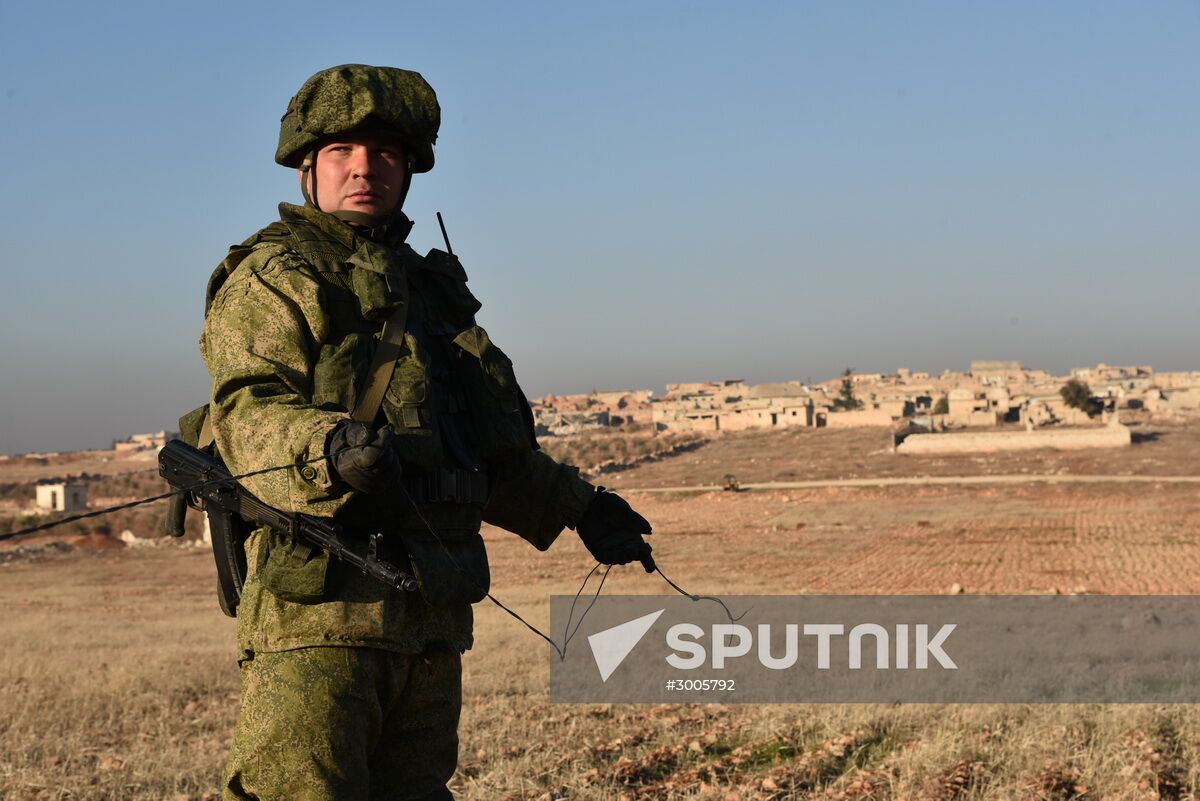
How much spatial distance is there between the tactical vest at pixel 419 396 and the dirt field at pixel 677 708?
270 cm

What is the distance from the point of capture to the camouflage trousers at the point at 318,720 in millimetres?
2859

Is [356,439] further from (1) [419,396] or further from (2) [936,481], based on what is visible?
(2) [936,481]

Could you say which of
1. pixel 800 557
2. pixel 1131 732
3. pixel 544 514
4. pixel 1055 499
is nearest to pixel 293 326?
pixel 544 514

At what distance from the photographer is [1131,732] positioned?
6.45 meters

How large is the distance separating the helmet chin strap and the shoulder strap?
0.90 ft

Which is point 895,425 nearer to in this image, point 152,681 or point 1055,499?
point 1055,499

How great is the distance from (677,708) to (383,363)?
207 inches

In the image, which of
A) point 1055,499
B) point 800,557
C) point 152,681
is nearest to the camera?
point 152,681

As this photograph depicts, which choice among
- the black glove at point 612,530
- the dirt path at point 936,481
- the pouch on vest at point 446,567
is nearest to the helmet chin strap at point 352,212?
the pouch on vest at point 446,567

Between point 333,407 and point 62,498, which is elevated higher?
point 333,407

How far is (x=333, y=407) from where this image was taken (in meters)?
2.86

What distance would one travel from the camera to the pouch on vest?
9.83ft

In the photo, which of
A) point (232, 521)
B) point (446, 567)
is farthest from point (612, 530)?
point (232, 521)

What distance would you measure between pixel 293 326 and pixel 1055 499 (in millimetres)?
35505
